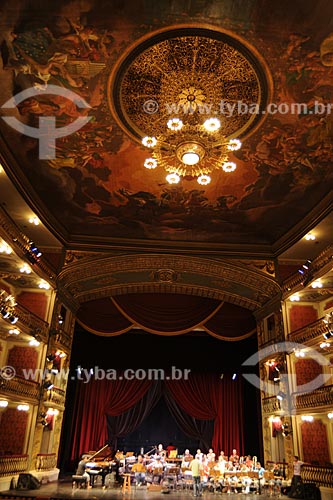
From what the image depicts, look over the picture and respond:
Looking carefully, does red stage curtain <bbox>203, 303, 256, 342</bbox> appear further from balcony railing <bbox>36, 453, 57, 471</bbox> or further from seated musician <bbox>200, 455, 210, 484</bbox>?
balcony railing <bbox>36, 453, 57, 471</bbox>

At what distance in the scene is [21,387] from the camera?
42.8 ft

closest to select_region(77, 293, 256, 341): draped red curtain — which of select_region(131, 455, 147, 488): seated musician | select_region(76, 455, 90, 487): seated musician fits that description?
select_region(131, 455, 147, 488): seated musician

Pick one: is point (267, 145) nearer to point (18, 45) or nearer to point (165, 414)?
point (18, 45)

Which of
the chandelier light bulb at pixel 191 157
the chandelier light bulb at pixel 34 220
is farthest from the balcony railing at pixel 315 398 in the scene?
the chandelier light bulb at pixel 34 220

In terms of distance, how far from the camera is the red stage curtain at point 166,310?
17.0 metres

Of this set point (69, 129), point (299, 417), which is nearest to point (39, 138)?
point (69, 129)

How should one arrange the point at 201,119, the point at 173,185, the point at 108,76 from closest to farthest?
1. the point at 108,76
2. the point at 201,119
3. the point at 173,185

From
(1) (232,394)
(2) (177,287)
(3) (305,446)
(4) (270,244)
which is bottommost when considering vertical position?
(3) (305,446)

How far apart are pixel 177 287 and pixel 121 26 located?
10.6 metres

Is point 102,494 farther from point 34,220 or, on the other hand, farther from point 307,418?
point 34,220

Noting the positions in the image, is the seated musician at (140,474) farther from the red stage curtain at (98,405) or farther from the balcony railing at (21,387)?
the red stage curtain at (98,405)

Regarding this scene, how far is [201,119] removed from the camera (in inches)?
425

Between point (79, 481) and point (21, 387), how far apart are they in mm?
3569

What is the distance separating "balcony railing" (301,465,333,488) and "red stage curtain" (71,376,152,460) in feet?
30.1
